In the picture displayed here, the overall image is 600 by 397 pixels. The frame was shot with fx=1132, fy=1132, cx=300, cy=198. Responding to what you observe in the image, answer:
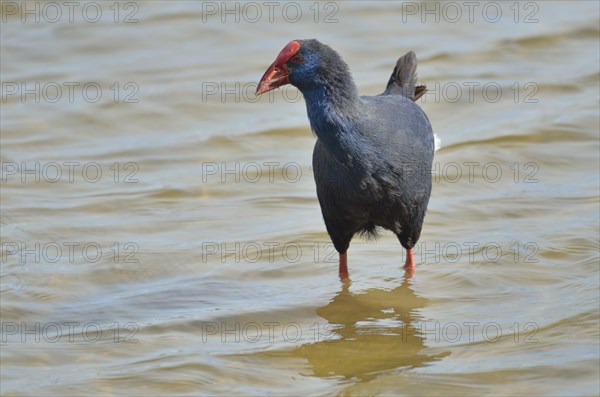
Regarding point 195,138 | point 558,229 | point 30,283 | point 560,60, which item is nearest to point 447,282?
point 558,229

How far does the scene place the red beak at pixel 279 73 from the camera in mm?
6090

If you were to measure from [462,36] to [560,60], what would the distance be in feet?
3.76

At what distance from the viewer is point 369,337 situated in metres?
5.91

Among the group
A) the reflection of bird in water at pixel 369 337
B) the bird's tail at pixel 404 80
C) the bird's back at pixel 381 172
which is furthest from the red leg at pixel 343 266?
the bird's tail at pixel 404 80

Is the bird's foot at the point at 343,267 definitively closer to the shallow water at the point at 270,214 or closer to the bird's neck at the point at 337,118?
the shallow water at the point at 270,214

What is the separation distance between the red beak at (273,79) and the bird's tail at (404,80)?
1.42 metres

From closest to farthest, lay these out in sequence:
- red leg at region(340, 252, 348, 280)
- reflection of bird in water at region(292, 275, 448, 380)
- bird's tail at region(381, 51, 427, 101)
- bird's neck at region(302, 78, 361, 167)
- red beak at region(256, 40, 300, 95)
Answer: reflection of bird in water at region(292, 275, 448, 380) < bird's neck at region(302, 78, 361, 167) < red beak at region(256, 40, 300, 95) < red leg at region(340, 252, 348, 280) < bird's tail at region(381, 51, 427, 101)

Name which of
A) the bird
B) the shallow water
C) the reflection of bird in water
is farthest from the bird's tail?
the reflection of bird in water

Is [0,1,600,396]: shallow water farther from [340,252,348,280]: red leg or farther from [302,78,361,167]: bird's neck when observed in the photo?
[302,78,361,167]: bird's neck

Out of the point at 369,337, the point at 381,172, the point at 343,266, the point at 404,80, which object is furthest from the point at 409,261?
the point at 404,80

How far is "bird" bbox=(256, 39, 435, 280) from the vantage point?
6.01 meters

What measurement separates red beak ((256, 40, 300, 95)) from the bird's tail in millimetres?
1422

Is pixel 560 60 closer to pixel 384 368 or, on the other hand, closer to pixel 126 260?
pixel 126 260

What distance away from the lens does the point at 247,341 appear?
230 inches
